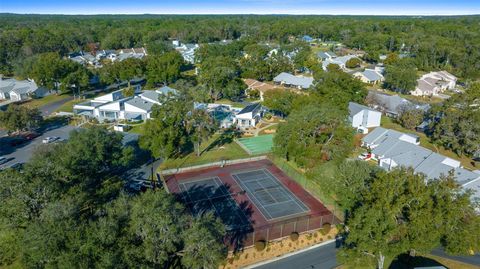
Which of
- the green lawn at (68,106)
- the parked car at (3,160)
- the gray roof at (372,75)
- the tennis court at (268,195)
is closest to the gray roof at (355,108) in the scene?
the tennis court at (268,195)

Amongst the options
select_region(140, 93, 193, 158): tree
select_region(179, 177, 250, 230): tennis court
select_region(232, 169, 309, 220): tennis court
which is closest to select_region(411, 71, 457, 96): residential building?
select_region(232, 169, 309, 220): tennis court

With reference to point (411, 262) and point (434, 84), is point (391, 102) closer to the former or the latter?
point (434, 84)

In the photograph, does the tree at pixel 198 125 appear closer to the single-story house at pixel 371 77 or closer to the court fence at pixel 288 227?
the court fence at pixel 288 227

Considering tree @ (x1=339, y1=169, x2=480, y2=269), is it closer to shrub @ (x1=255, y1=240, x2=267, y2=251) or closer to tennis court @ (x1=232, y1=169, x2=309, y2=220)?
shrub @ (x1=255, y1=240, x2=267, y2=251)

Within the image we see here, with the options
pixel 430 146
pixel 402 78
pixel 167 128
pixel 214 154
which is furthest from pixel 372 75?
pixel 167 128

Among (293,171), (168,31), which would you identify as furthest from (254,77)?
(168,31)
